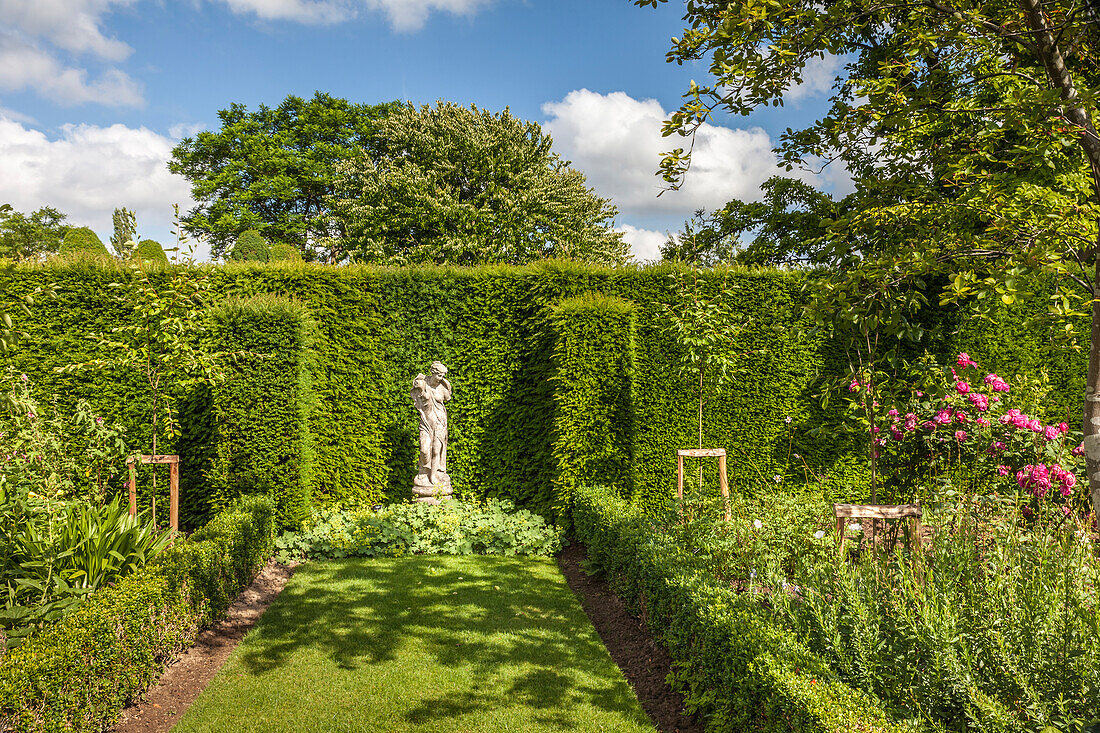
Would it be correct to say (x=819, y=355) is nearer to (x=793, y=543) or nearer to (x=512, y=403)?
(x=512, y=403)

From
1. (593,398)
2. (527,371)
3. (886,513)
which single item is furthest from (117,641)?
(527,371)

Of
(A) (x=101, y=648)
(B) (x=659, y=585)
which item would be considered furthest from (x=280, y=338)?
(B) (x=659, y=585)

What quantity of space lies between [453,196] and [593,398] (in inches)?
492

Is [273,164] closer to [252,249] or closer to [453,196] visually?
[252,249]

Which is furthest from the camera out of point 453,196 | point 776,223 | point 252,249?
point 252,249

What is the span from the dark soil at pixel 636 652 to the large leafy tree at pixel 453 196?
13467mm

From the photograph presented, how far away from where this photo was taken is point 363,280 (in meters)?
8.91

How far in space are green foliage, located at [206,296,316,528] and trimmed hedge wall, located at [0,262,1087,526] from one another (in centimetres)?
69

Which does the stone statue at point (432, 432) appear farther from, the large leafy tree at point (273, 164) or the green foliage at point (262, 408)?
the large leafy tree at point (273, 164)

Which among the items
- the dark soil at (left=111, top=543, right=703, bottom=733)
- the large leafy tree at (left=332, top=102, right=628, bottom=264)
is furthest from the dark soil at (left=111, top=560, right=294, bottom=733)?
the large leafy tree at (left=332, top=102, right=628, bottom=264)

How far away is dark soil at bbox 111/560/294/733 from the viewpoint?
3.96m

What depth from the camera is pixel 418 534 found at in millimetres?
7863

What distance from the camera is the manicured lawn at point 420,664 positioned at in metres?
3.97

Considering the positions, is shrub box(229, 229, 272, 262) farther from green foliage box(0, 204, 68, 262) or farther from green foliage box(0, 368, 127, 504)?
green foliage box(0, 204, 68, 262)
